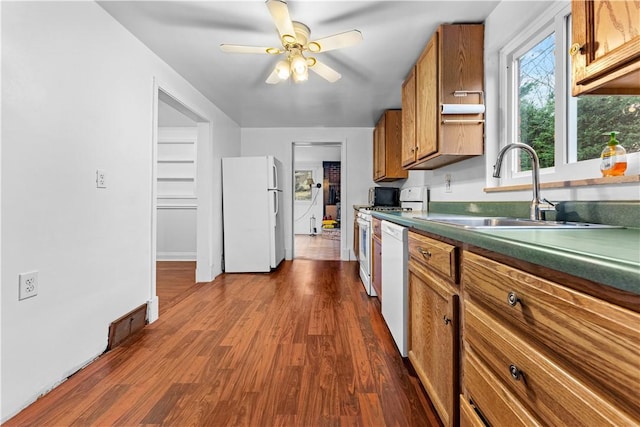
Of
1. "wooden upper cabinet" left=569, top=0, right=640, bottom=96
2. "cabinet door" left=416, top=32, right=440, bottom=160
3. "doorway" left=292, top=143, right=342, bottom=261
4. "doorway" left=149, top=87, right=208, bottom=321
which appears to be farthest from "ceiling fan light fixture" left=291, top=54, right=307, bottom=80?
"doorway" left=292, top=143, right=342, bottom=261

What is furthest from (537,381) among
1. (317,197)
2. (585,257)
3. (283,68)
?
(317,197)

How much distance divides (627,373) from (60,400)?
2072mm

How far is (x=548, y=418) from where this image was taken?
583 millimetres

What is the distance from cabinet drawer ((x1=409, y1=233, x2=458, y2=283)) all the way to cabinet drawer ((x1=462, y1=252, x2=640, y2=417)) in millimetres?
281

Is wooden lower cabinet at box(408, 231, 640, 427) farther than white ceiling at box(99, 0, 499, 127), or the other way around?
white ceiling at box(99, 0, 499, 127)

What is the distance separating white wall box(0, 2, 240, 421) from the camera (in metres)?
1.34

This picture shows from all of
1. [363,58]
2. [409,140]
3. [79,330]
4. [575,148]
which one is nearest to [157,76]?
[363,58]

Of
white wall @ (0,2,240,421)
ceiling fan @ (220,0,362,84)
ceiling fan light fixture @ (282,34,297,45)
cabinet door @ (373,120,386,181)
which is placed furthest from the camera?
cabinet door @ (373,120,386,181)

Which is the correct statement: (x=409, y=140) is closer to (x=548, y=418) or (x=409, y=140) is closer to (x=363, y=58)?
(x=363, y=58)

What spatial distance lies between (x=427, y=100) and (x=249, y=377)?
219cm

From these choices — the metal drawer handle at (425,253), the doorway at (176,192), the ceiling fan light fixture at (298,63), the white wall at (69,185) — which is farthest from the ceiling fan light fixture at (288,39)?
the doorway at (176,192)

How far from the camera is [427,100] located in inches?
87.5

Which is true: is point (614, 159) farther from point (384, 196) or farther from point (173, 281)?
point (173, 281)

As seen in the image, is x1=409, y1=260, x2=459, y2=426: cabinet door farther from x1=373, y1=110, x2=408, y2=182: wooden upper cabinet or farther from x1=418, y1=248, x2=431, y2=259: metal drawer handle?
x1=373, y1=110, x2=408, y2=182: wooden upper cabinet
